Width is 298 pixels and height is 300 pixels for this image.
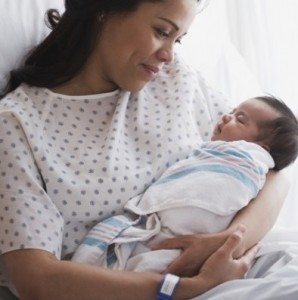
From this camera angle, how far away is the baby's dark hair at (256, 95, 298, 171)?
1457 millimetres

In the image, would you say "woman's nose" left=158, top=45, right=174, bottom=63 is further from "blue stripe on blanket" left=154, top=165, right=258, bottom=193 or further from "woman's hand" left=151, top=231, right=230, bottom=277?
"woman's hand" left=151, top=231, right=230, bottom=277

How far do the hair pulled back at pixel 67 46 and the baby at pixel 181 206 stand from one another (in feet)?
1.23

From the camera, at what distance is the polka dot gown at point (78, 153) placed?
4.01ft

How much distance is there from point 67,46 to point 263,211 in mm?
646

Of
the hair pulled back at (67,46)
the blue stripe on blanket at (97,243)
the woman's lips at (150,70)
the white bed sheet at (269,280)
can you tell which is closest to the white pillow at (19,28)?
the hair pulled back at (67,46)

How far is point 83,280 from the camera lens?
3.79 ft

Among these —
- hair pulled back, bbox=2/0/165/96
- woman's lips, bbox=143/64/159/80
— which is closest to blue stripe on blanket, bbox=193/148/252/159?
woman's lips, bbox=143/64/159/80

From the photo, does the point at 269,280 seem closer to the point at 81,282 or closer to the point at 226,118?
the point at 81,282

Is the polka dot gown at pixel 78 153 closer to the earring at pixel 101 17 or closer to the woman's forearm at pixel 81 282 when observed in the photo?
the woman's forearm at pixel 81 282

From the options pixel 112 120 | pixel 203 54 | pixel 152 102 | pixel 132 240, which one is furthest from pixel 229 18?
pixel 132 240

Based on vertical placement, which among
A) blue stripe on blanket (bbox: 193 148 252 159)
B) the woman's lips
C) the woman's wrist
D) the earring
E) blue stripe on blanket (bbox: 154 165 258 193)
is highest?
the earring

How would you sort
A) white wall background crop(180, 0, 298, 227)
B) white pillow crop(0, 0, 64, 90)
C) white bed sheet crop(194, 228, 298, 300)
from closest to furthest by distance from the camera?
white bed sheet crop(194, 228, 298, 300), white pillow crop(0, 0, 64, 90), white wall background crop(180, 0, 298, 227)

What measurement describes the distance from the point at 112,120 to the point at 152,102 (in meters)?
0.15

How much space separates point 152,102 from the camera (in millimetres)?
1552
